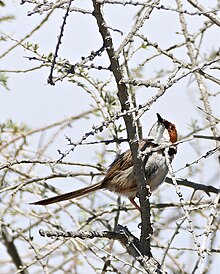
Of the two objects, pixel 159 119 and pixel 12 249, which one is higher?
pixel 159 119

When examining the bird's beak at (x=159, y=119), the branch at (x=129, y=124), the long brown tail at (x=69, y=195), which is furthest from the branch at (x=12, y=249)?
the branch at (x=129, y=124)

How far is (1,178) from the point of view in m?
4.98

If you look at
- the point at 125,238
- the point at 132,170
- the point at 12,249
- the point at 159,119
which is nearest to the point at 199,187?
the point at 132,170

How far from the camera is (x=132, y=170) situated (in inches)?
185

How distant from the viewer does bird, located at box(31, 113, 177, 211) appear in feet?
14.9

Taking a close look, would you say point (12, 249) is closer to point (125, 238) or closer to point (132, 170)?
point (132, 170)

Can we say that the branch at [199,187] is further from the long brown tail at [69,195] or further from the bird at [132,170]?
the long brown tail at [69,195]

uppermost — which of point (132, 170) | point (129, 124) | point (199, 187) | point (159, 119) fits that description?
point (159, 119)

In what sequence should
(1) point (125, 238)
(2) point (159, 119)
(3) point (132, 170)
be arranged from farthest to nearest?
1. (2) point (159, 119)
2. (3) point (132, 170)
3. (1) point (125, 238)

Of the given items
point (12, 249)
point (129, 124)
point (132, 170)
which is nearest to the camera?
point (129, 124)

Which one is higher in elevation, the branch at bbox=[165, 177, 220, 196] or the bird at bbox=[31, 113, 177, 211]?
the bird at bbox=[31, 113, 177, 211]

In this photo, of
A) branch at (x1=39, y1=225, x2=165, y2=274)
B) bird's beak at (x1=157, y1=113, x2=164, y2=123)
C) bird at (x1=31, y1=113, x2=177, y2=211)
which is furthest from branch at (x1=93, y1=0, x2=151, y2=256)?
bird's beak at (x1=157, y1=113, x2=164, y2=123)

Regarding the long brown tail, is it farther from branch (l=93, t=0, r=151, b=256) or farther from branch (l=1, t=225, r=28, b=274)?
branch (l=93, t=0, r=151, b=256)

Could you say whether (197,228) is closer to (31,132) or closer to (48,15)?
(31,132)
